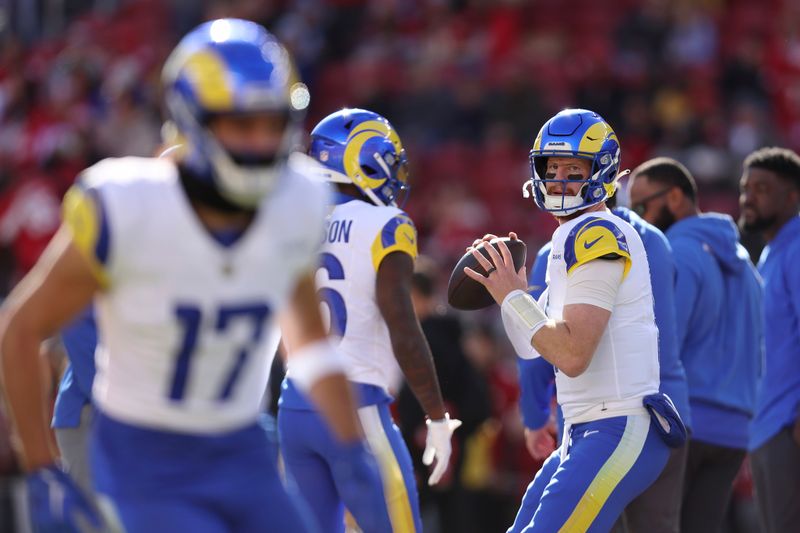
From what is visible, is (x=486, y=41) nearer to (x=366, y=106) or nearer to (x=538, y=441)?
(x=366, y=106)

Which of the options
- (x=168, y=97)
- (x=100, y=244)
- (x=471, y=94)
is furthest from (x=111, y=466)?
(x=471, y=94)

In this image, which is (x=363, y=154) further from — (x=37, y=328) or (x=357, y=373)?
(x=37, y=328)

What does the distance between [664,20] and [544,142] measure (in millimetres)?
8800

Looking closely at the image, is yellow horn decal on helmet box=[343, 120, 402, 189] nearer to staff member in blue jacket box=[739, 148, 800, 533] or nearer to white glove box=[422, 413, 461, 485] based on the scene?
white glove box=[422, 413, 461, 485]

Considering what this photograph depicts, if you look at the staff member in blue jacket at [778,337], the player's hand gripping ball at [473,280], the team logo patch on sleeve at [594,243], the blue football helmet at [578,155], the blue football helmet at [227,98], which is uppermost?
the blue football helmet at [227,98]

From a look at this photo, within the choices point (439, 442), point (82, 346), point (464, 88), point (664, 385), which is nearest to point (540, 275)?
point (664, 385)

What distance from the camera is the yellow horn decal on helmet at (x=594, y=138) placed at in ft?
16.4

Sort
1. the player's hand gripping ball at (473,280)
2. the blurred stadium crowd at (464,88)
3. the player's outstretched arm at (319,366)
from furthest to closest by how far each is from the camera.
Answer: the blurred stadium crowd at (464,88)
the player's hand gripping ball at (473,280)
the player's outstretched arm at (319,366)

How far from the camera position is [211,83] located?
3199 millimetres

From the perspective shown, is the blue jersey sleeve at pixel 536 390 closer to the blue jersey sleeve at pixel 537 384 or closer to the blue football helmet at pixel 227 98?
the blue jersey sleeve at pixel 537 384

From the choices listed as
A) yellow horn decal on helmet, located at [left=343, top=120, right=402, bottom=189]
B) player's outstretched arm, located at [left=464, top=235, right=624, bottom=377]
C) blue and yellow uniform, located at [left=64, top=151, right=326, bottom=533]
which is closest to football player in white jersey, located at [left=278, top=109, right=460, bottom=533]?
yellow horn decal on helmet, located at [left=343, top=120, right=402, bottom=189]

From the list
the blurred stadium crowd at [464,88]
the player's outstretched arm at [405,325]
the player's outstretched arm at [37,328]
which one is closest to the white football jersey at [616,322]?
the player's outstretched arm at [405,325]

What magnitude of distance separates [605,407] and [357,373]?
91cm

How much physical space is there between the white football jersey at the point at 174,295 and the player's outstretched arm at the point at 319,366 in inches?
5.6
